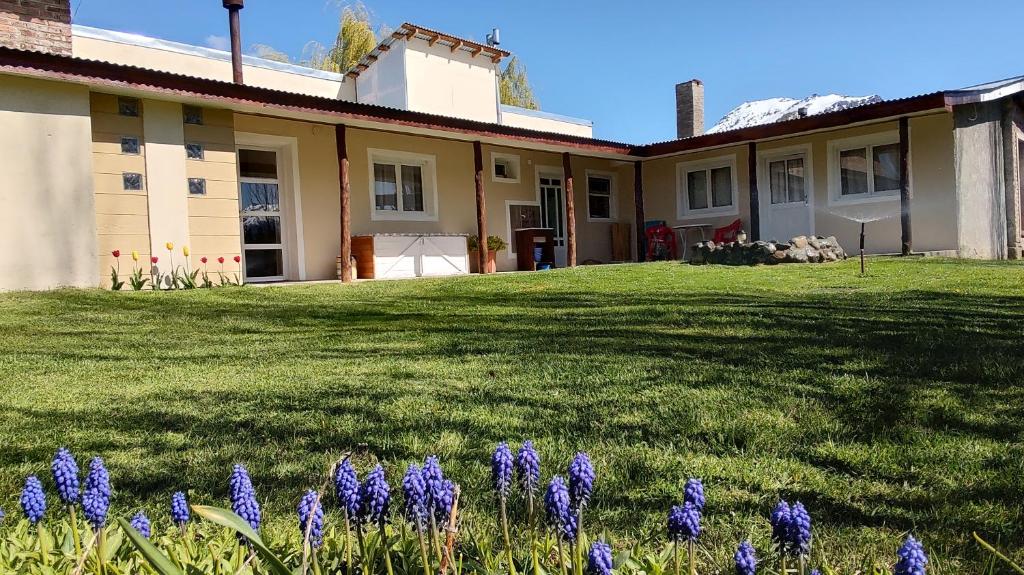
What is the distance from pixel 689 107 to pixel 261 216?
12766 mm

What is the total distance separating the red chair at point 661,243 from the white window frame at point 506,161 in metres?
3.41

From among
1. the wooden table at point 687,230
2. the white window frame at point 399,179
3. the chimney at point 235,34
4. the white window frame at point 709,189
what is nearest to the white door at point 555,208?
the wooden table at point 687,230

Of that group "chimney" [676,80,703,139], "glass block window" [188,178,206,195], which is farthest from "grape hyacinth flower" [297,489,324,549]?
"chimney" [676,80,703,139]

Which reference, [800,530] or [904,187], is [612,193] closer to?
[904,187]

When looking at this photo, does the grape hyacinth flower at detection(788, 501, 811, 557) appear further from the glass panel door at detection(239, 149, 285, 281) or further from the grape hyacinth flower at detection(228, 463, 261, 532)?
the glass panel door at detection(239, 149, 285, 281)

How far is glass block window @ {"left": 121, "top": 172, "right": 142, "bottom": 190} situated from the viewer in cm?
891

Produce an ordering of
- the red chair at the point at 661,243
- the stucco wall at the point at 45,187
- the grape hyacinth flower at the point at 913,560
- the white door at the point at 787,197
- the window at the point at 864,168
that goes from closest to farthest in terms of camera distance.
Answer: the grape hyacinth flower at the point at 913,560 < the stucco wall at the point at 45,187 < the window at the point at 864,168 < the white door at the point at 787,197 < the red chair at the point at 661,243

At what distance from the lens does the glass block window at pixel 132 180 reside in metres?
8.91

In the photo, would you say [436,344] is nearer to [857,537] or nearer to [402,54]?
[857,537]

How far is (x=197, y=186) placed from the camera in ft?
31.3

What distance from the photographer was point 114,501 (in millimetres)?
1962

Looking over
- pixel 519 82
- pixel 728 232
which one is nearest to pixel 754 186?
pixel 728 232

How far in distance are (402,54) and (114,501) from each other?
14879 millimetres

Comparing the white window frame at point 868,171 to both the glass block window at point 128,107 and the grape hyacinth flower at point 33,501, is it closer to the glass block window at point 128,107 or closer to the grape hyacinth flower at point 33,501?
the glass block window at point 128,107
